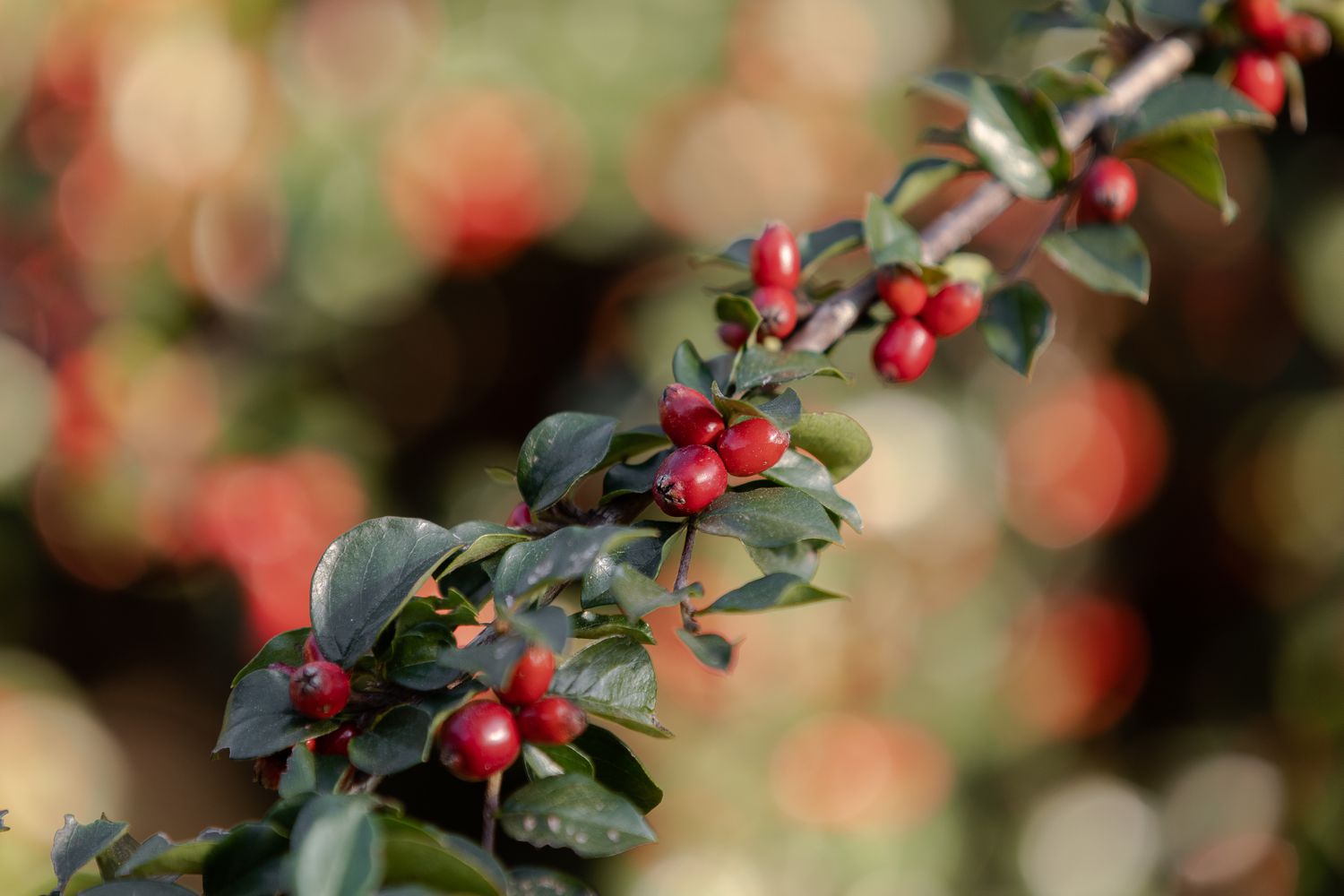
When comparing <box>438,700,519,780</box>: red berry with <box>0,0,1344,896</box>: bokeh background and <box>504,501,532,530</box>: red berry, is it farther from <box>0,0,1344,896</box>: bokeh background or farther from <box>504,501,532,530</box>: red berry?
<box>0,0,1344,896</box>: bokeh background

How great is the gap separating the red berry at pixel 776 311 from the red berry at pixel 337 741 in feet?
0.90

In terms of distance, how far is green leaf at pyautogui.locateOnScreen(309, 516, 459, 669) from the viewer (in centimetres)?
45

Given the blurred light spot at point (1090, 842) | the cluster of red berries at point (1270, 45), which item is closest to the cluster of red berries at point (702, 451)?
the cluster of red berries at point (1270, 45)

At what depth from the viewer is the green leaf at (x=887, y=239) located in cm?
55

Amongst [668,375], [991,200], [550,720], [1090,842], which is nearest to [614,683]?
[550,720]

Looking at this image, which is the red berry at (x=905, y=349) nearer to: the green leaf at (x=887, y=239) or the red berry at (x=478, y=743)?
the green leaf at (x=887, y=239)

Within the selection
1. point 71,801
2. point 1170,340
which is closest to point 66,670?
point 71,801

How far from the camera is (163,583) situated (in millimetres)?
1738

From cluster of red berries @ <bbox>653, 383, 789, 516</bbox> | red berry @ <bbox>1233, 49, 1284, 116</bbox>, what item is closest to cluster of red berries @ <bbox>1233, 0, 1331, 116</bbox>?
red berry @ <bbox>1233, 49, 1284, 116</bbox>

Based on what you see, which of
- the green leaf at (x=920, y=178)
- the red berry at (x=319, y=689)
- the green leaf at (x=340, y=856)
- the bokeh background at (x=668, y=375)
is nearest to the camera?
the green leaf at (x=340, y=856)

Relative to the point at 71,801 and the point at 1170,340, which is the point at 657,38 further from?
the point at 71,801

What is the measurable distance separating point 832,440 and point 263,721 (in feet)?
0.92

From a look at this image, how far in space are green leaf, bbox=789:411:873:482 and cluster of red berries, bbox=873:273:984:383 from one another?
0.07 metres

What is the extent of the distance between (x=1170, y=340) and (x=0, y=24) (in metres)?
1.89
